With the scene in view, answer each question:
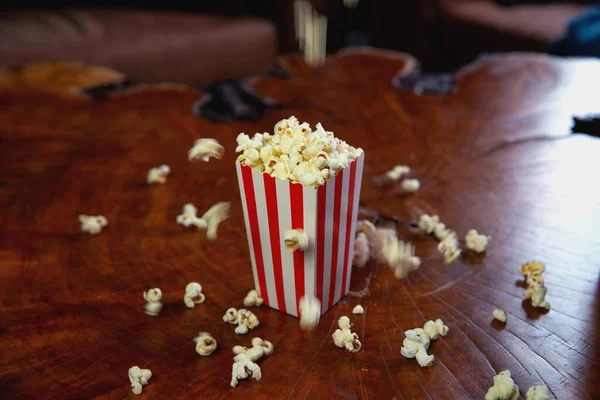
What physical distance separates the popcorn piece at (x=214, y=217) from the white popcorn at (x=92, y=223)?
20 centimetres

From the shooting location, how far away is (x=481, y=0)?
3252 millimetres

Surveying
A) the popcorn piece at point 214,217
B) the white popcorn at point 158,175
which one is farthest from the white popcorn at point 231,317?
the white popcorn at point 158,175

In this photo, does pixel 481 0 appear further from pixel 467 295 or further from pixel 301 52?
pixel 467 295

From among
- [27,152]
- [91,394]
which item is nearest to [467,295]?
[91,394]

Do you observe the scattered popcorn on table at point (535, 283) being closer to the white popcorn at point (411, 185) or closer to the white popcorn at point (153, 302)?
the white popcorn at point (411, 185)

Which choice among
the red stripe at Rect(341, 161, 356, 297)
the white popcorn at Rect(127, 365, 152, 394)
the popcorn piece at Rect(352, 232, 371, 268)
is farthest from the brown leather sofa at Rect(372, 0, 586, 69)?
the white popcorn at Rect(127, 365, 152, 394)

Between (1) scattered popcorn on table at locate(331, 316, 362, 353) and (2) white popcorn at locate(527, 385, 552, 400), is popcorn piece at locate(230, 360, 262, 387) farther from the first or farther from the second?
(2) white popcorn at locate(527, 385, 552, 400)

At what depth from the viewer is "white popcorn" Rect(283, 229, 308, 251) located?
2.27 feet

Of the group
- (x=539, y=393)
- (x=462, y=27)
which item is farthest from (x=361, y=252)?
(x=462, y=27)

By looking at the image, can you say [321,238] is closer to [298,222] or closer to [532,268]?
[298,222]

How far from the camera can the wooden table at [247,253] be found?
0.69 m

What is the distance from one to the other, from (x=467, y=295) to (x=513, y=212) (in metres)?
0.30

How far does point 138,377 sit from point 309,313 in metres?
0.26

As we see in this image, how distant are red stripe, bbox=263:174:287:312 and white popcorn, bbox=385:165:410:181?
18.6 inches
